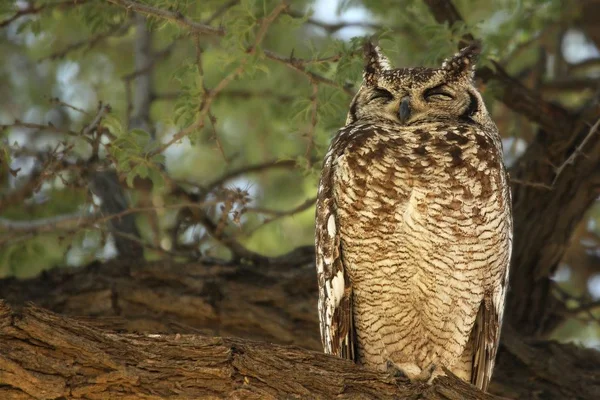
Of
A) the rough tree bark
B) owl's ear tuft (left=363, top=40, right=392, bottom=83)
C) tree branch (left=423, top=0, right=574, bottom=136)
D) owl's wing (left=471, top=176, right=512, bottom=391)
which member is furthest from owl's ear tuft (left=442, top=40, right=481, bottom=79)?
the rough tree bark

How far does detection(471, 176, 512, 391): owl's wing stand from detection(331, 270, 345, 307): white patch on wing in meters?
0.62

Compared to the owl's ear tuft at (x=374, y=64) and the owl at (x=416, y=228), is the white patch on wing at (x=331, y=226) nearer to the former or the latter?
the owl at (x=416, y=228)

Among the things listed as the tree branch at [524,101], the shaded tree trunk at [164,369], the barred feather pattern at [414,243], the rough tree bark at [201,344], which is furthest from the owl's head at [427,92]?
the shaded tree trunk at [164,369]

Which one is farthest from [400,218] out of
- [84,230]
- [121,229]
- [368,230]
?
[121,229]

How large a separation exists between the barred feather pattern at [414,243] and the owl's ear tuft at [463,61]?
0.99 ft

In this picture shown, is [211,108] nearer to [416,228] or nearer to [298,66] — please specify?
[298,66]

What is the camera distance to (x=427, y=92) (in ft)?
12.6

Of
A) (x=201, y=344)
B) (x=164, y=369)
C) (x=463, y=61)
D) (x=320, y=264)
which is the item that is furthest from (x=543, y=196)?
(x=164, y=369)

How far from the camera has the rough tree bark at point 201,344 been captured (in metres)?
2.60

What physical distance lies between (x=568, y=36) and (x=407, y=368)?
Result: 3951mm

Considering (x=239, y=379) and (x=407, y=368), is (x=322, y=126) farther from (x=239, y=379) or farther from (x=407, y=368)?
(x=239, y=379)

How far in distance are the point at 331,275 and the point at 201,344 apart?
0.98 m

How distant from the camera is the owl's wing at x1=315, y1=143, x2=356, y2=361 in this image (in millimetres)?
3562

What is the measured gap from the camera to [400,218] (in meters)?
3.37
